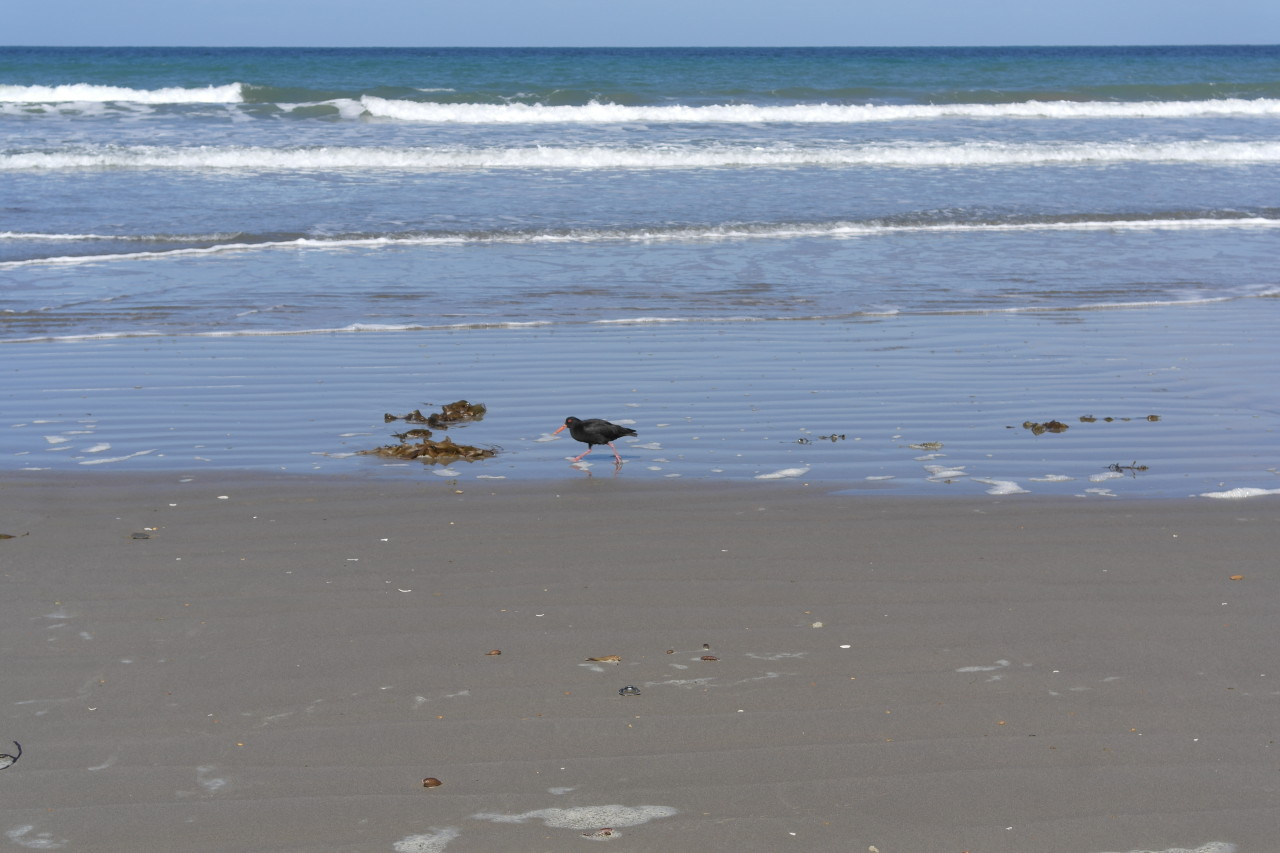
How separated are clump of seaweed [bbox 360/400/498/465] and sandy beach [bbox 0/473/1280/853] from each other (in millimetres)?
598

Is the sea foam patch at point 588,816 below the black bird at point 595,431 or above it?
below

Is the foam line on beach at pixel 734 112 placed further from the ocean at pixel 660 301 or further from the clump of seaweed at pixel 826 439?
the clump of seaweed at pixel 826 439

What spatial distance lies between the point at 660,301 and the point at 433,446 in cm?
501

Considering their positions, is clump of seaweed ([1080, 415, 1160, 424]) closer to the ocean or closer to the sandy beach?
the ocean

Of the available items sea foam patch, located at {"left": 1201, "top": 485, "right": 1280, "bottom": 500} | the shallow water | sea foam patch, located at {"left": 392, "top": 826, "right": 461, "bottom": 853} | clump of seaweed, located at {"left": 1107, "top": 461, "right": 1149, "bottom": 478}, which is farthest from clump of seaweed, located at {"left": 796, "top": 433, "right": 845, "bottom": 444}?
sea foam patch, located at {"left": 392, "top": 826, "right": 461, "bottom": 853}

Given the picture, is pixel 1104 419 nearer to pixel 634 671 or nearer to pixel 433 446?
pixel 433 446

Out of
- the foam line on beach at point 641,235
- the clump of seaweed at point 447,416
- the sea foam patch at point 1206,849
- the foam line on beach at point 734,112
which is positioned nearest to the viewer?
the sea foam patch at point 1206,849

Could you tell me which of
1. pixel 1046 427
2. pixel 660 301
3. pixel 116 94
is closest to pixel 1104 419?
pixel 1046 427

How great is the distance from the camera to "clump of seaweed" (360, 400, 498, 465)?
6.67 meters

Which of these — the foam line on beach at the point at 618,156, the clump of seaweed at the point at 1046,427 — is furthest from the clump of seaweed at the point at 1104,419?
the foam line on beach at the point at 618,156

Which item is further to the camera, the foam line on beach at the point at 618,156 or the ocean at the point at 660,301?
the foam line on beach at the point at 618,156

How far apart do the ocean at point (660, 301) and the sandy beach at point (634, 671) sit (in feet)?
2.45

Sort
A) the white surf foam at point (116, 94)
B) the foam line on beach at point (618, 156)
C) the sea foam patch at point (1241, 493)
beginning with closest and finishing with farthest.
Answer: the sea foam patch at point (1241, 493), the foam line on beach at point (618, 156), the white surf foam at point (116, 94)

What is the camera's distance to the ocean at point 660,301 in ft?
22.7
